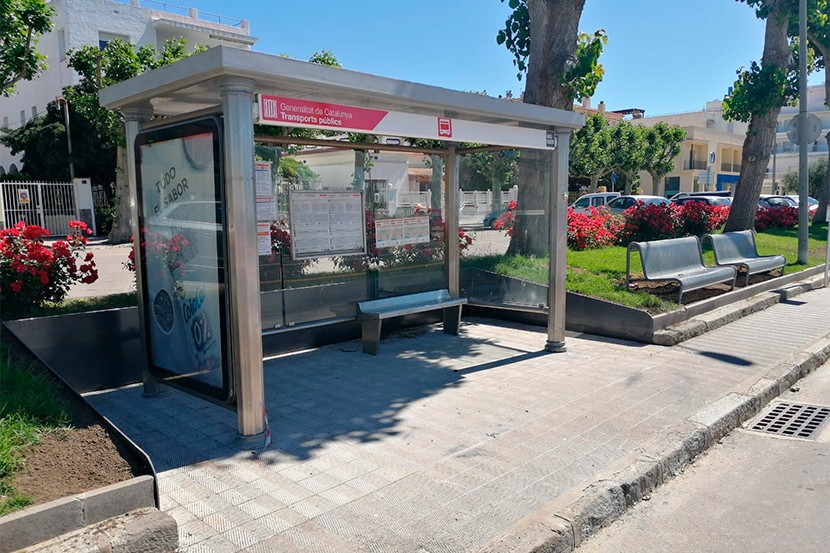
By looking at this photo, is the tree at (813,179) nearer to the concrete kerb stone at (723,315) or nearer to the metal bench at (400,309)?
the concrete kerb stone at (723,315)

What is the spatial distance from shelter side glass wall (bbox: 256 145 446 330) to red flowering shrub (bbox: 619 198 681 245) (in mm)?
7607

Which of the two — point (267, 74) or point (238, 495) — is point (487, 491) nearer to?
point (238, 495)

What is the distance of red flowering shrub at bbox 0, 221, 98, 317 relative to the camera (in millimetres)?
5527

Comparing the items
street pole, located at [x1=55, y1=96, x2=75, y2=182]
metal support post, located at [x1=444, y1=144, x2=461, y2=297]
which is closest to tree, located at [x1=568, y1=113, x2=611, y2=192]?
street pole, located at [x1=55, y1=96, x2=75, y2=182]

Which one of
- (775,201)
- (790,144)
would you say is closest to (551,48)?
(775,201)

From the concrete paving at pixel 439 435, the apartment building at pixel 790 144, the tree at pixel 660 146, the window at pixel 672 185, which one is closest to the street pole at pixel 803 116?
the concrete paving at pixel 439 435

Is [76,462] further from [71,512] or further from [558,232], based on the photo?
[558,232]

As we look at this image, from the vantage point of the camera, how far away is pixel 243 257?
424cm

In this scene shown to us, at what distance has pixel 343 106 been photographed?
4.84m

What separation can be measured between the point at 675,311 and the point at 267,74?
243 inches

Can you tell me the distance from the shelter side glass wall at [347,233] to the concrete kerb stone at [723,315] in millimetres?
2912

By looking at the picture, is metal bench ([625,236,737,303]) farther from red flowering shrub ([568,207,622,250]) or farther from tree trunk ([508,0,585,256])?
red flowering shrub ([568,207,622,250])

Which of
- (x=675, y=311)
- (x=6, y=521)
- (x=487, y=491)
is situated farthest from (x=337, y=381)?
(x=675, y=311)

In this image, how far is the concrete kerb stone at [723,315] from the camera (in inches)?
301
